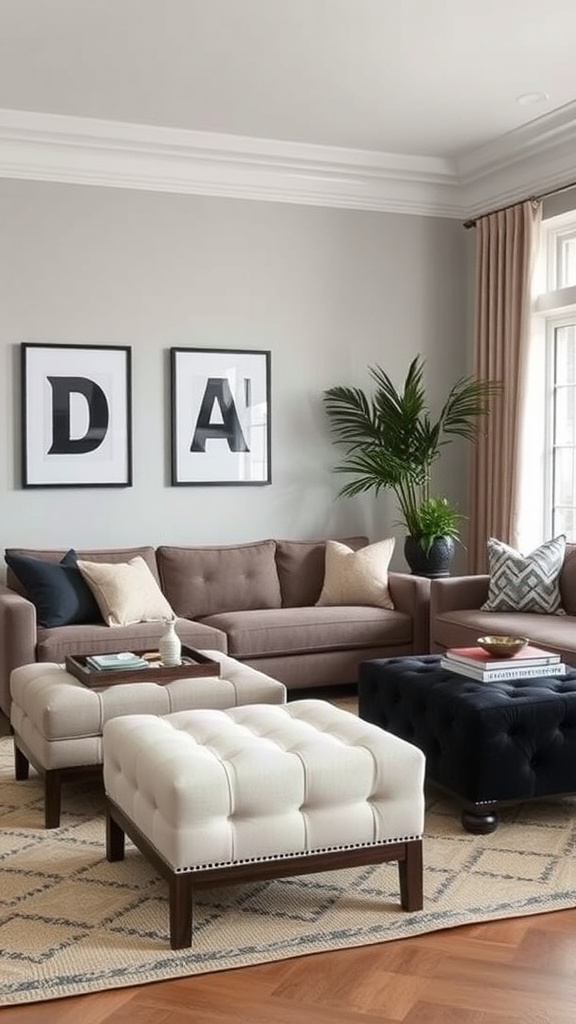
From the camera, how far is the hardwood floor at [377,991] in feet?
8.47

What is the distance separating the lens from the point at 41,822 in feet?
12.9

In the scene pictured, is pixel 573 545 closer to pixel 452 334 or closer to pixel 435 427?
pixel 435 427

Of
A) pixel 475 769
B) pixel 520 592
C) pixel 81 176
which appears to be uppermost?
pixel 81 176

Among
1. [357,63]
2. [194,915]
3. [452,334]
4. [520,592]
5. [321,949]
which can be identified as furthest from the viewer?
[452,334]

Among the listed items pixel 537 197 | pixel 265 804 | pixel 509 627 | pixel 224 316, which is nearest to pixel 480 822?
pixel 265 804

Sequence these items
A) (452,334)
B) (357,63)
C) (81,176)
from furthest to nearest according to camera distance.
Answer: (452,334) < (81,176) < (357,63)

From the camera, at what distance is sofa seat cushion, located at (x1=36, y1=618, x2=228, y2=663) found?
5156 millimetres

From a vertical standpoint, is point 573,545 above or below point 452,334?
below

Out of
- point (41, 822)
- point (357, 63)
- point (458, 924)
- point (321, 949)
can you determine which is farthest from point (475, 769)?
point (357, 63)

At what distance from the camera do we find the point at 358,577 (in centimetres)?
623

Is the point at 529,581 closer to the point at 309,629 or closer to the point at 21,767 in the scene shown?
the point at 309,629

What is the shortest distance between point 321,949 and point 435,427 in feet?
13.7

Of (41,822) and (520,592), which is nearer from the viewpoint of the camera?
(41,822)

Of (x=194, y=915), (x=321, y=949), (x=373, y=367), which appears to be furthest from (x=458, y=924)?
(x=373, y=367)
